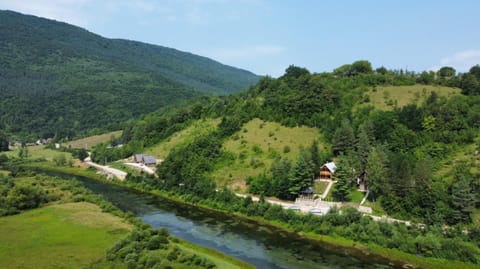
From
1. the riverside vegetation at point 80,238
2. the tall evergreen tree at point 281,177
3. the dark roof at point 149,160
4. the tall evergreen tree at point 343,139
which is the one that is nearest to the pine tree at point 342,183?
the tall evergreen tree at point 281,177

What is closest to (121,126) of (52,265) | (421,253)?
(52,265)

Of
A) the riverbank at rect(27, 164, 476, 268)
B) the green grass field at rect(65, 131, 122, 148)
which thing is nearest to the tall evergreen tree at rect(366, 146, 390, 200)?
the riverbank at rect(27, 164, 476, 268)

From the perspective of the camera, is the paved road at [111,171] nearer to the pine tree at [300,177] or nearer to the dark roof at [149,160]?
the dark roof at [149,160]

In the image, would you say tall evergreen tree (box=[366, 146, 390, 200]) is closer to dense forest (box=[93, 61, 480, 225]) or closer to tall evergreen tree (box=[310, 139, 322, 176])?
dense forest (box=[93, 61, 480, 225])

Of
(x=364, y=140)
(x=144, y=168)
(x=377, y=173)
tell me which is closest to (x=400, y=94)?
(x=364, y=140)

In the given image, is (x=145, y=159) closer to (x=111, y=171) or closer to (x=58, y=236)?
(x=111, y=171)

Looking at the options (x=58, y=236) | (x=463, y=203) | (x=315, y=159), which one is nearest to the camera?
(x=58, y=236)

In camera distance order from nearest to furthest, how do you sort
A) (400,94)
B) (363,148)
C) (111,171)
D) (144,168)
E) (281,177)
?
(281,177) → (363,148) → (400,94) → (144,168) → (111,171)
